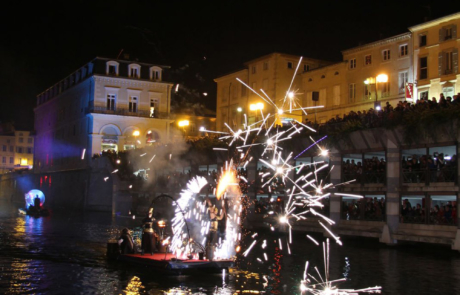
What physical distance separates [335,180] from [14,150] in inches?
4583

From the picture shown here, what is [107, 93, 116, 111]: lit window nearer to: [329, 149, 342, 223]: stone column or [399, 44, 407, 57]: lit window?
[399, 44, 407, 57]: lit window

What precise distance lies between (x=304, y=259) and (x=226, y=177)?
15.3 m

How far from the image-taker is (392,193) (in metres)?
29.9

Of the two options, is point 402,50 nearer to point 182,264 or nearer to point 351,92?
point 351,92

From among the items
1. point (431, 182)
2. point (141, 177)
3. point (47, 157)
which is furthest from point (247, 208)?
point (47, 157)

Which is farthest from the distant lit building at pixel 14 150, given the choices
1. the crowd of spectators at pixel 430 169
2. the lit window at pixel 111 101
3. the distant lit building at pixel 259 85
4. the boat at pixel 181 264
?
the boat at pixel 181 264

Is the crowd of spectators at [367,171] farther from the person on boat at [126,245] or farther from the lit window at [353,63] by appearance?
the lit window at [353,63]

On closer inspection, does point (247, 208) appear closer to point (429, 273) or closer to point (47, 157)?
point (429, 273)

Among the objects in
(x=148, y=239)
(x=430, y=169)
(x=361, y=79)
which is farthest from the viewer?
(x=361, y=79)

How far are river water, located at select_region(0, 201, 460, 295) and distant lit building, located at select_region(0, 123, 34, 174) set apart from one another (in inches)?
4348

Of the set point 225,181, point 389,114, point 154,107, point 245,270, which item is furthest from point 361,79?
point 245,270

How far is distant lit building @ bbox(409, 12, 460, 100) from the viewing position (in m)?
43.8

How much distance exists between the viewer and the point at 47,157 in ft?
295

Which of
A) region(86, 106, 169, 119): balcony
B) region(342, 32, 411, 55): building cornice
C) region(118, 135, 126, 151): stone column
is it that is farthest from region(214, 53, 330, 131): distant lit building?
region(118, 135, 126, 151): stone column
